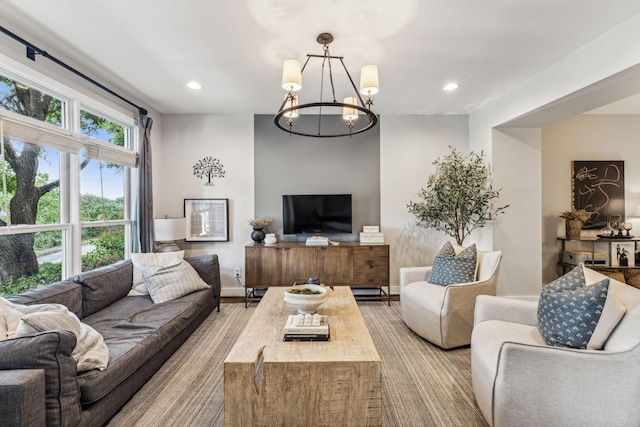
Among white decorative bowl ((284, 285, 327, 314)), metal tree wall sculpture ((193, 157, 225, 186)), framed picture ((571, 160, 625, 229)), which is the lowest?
white decorative bowl ((284, 285, 327, 314))

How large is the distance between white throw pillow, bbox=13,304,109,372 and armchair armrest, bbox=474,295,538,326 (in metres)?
2.42

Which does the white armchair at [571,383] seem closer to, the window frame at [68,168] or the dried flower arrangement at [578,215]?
the dried flower arrangement at [578,215]

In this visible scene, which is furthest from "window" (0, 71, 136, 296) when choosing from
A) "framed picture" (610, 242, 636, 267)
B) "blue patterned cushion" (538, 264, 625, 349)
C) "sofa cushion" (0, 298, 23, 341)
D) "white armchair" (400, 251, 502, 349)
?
"framed picture" (610, 242, 636, 267)

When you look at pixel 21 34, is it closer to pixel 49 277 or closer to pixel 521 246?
pixel 49 277

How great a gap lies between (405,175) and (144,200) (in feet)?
11.4

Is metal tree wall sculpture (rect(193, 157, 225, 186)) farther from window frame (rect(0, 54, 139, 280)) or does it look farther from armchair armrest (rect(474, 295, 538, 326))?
armchair armrest (rect(474, 295, 538, 326))

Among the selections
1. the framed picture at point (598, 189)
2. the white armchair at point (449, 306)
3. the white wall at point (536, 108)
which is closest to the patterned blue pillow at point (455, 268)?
the white armchair at point (449, 306)

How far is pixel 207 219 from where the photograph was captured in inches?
173

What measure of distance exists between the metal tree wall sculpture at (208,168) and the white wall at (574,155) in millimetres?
4696

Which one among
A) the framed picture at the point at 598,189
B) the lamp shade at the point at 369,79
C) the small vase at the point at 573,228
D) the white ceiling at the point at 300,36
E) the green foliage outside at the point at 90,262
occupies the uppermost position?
the white ceiling at the point at 300,36

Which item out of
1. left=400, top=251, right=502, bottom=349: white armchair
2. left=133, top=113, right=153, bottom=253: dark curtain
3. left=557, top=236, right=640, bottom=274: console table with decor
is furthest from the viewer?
left=557, top=236, right=640, bottom=274: console table with decor

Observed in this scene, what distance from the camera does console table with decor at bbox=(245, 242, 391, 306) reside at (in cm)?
393

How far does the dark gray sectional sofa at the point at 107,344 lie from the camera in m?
1.33

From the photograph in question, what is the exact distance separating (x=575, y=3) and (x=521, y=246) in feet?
9.18
